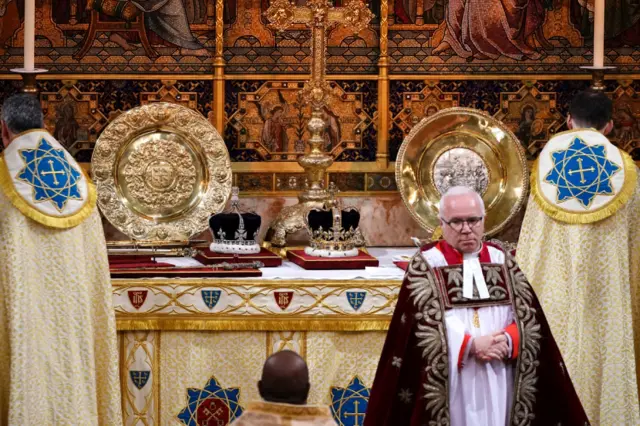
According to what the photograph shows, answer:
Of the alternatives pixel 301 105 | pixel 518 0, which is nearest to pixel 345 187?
pixel 301 105

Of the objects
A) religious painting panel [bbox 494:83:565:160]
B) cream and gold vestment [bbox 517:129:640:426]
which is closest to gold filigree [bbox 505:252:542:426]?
cream and gold vestment [bbox 517:129:640:426]

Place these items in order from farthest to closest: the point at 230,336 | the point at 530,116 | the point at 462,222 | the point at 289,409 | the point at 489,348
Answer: the point at 530,116, the point at 230,336, the point at 462,222, the point at 489,348, the point at 289,409

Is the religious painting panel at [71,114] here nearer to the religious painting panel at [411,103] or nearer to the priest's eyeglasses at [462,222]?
the religious painting panel at [411,103]

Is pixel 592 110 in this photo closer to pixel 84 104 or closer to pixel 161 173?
pixel 161 173

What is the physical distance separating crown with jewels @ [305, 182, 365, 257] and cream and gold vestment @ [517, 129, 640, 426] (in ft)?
3.76

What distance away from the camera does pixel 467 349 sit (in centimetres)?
473

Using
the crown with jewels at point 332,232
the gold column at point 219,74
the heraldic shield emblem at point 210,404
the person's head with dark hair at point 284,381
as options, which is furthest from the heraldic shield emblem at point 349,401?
the person's head with dark hair at point 284,381

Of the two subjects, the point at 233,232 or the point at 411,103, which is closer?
the point at 233,232

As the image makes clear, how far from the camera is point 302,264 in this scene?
21.9 ft

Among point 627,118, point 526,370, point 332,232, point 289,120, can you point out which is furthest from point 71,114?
point 526,370

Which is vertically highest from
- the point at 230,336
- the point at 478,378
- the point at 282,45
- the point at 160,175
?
the point at 282,45

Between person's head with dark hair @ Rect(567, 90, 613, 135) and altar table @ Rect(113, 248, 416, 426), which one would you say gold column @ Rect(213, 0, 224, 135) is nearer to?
altar table @ Rect(113, 248, 416, 426)

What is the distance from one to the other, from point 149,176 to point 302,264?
1117 mm

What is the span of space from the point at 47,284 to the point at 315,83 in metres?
2.27
